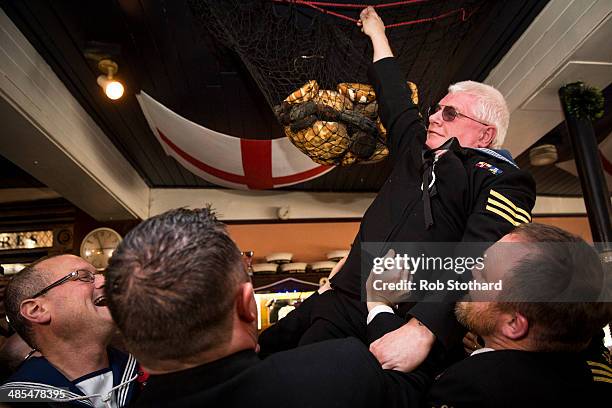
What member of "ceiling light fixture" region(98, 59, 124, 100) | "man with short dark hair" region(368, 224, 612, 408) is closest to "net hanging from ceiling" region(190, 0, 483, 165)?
"ceiling light fixture" region(98, 59, 124, 100)

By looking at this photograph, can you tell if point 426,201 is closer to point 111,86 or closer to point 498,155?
point 498,155

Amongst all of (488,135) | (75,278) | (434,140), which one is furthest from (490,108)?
(75,278)

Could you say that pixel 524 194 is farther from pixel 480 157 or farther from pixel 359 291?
pixel 359 291

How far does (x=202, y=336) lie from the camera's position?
0.67 m

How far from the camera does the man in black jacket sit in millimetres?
654

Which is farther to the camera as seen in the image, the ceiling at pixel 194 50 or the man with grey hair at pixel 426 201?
the ceiling at pixel 194 50

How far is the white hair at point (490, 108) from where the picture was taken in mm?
1298

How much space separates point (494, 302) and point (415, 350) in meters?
0.17

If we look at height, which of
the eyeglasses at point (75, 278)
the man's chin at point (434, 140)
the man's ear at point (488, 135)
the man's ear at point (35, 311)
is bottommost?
the man's ear at point (35, 311)

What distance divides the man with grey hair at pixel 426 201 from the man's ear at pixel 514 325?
99mm

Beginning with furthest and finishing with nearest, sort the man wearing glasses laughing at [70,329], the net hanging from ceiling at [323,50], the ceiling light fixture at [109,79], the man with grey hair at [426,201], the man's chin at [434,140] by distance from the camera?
the ceiling light fixture at [109,79] < the net hanging from ceiling at [323,50] < the man wearing glasses laughing at [70,329] < the man's chin at [434,140] < the man with grey hair at [426,201]

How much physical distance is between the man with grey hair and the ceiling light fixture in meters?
1.80

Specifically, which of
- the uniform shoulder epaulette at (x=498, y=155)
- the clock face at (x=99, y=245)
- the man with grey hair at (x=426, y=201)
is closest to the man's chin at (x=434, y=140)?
the man with grey hair at (x=426, y=201)

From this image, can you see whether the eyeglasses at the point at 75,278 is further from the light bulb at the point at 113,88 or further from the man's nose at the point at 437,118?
the light bulb at the point at 113,88
